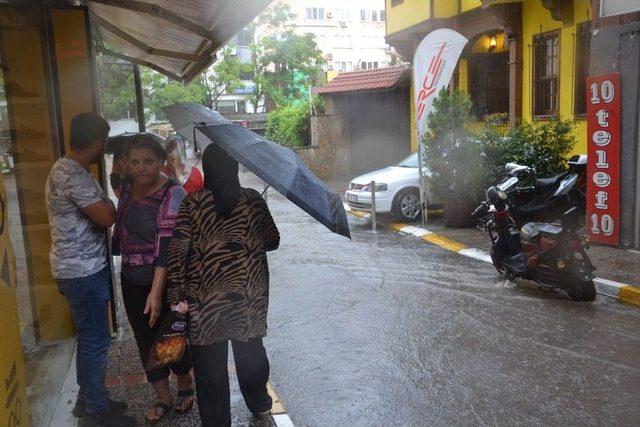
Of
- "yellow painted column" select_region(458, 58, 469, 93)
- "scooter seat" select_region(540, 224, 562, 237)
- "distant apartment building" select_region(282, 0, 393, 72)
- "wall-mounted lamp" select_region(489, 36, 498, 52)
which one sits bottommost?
"scooter seat" select_region(540, 224, 562, 237)

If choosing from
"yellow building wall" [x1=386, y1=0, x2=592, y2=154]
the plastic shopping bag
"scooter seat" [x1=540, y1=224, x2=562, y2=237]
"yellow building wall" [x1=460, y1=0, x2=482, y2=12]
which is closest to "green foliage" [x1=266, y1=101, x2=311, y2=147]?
"yellow building wall" [x1=386, y1=0, x2=592, y2=154]

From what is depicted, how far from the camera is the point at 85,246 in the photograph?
3773mm

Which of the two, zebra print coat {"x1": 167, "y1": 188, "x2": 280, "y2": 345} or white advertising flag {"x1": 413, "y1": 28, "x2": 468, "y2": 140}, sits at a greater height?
white advertising flag {"x1": 413, "y1": 28, "x2": 468, "y2": 140}

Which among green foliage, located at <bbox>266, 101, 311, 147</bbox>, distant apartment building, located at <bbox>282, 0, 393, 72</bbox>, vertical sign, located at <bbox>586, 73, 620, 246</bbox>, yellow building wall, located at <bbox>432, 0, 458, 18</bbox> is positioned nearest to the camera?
vertical sign, located at <bbox>586, 73, 620, 246</bbox>

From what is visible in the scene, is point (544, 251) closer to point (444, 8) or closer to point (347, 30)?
point (444, 8)

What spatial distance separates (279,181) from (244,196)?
42 cm

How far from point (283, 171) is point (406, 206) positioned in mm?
9288

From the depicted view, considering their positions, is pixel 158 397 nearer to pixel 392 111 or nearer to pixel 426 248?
pixel 426 248

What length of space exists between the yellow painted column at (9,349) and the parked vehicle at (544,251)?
5774 millimetres

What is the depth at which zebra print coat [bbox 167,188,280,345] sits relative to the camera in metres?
3.33

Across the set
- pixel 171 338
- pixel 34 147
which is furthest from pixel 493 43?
pixel 171 338

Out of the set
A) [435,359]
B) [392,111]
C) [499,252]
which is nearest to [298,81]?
[392,111]

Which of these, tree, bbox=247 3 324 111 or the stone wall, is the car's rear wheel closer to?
the stone wall

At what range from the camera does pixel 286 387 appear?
4.77 metres
